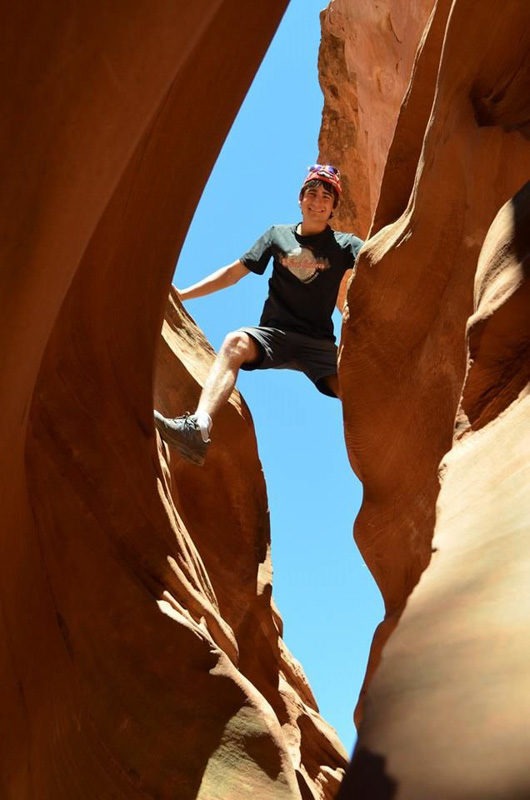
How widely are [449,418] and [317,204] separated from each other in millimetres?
1830

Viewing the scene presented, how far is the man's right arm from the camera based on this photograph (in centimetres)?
634

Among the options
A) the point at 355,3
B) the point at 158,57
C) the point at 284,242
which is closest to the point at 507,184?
the point at 284,242

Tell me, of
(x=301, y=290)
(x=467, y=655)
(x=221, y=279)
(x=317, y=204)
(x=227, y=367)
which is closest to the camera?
(x=467, y=655)

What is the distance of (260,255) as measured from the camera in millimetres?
6234

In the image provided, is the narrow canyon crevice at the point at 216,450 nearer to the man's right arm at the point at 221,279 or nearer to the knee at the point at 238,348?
the man's right arm at the point at 221,279

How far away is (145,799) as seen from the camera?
12.8 feet

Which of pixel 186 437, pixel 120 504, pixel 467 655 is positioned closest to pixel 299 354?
pixel 186 437

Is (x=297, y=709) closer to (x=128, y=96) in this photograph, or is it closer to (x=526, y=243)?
(x=526, y=243)

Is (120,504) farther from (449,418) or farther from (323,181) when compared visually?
(323,181)

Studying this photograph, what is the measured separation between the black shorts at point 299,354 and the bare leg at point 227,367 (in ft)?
0.34

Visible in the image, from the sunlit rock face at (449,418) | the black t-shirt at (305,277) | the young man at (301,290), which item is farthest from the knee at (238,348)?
the sunlit rock face at (449,418)

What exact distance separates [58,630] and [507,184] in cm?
276

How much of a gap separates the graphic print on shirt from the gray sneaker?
145cm

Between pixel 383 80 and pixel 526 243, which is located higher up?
pixel 383 80
